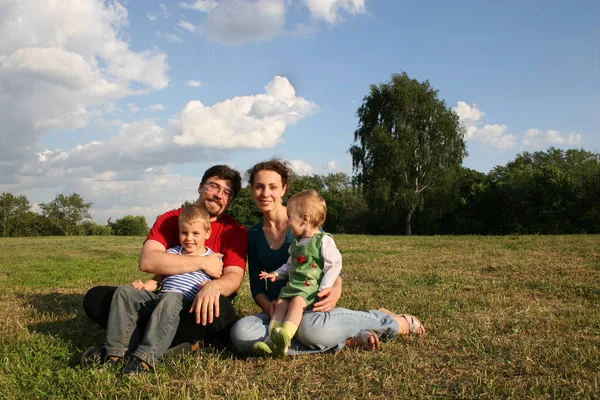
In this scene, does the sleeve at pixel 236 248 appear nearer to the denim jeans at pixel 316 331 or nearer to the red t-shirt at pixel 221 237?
the red t-shirt at pixel 221 237

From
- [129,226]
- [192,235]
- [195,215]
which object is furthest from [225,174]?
[129,226]

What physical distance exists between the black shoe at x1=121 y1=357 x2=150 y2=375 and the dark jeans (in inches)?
A: 16.4

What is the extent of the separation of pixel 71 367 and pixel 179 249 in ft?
4.57

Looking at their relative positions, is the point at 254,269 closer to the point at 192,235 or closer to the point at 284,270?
the point at 284,270

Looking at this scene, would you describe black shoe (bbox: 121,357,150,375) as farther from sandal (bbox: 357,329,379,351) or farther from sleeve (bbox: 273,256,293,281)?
sandal (bbox: 357,329,379,351)

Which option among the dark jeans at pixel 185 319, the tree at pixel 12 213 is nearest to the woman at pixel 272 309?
the dark jeans at pixel 185 319

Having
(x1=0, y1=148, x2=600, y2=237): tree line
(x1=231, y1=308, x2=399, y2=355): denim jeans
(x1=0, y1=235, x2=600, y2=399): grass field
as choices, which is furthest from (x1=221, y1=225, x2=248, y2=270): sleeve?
(x1=0, y1=148, x2=600, y2=237): tree line

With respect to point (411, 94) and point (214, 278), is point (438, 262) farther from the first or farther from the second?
point (411, 94)

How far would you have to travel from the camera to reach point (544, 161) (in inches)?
2603

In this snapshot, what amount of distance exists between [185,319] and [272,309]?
2.79ft

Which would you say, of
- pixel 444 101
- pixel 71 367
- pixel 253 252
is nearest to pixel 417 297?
pixel 253 252

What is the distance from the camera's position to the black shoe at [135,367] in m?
3.57

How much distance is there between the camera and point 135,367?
3619mm

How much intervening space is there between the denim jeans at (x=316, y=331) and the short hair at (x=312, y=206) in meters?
0.86
